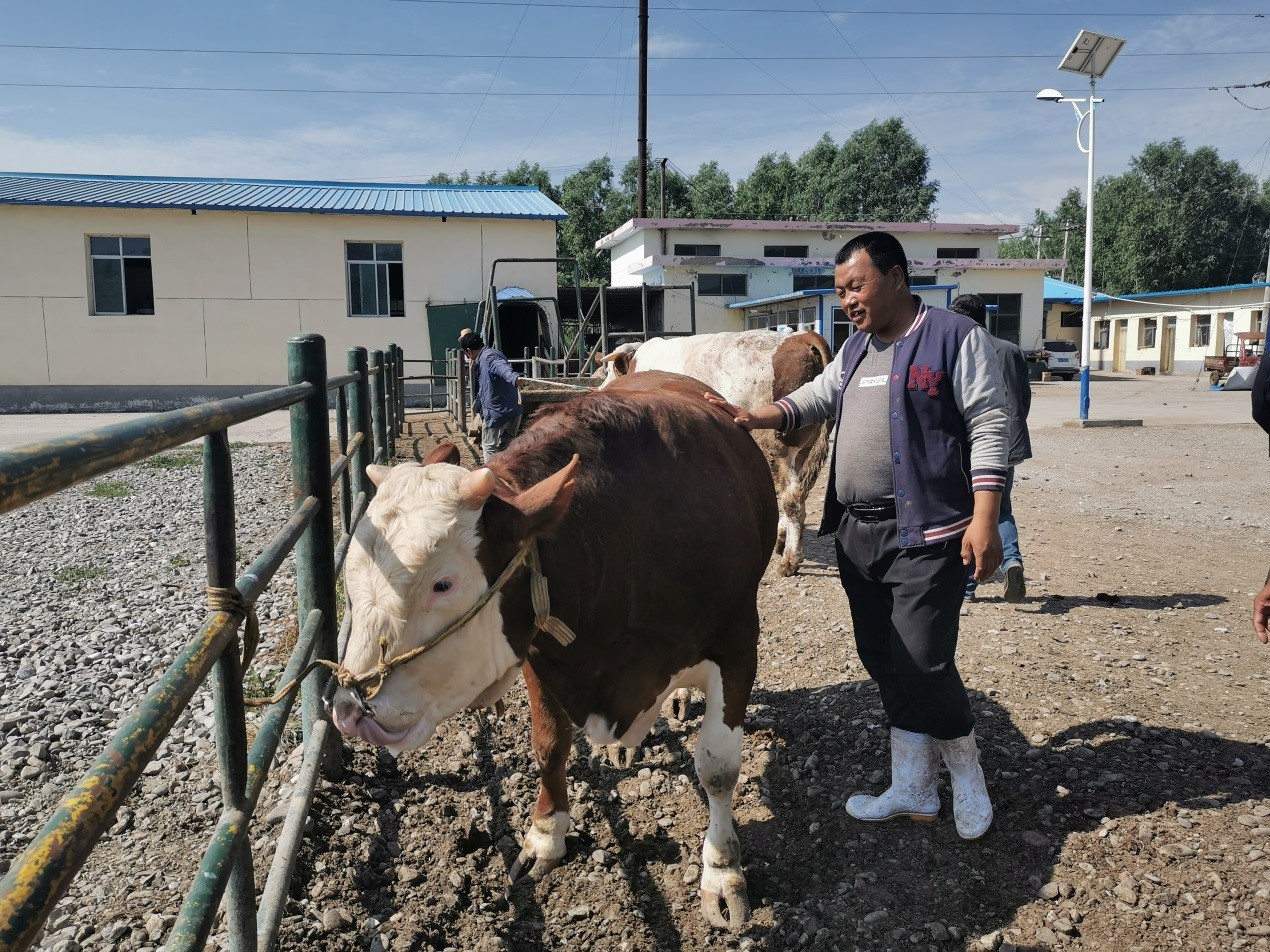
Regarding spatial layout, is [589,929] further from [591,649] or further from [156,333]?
[156,333]

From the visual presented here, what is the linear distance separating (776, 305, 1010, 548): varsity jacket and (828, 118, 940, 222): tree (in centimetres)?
4983

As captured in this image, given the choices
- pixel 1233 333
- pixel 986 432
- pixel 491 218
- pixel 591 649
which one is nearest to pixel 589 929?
pixel 591 649

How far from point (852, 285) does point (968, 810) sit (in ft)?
5.85

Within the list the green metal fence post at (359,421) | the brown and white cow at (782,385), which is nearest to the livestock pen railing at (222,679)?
the green metal fence post at (359,421)

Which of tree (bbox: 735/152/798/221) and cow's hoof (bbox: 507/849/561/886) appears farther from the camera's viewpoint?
tree (bbox: 735/152/798/221)

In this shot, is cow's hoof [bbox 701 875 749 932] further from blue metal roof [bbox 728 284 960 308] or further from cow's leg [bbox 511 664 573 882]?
blue metal roof [bbox 728 284 960 308]

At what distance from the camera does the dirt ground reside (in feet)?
8.45

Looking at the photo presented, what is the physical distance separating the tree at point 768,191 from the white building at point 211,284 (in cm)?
3267

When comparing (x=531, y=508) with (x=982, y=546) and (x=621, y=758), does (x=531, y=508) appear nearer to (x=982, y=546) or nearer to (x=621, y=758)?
(x=982, y=546)

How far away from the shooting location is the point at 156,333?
2078 cm

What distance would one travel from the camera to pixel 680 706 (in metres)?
3.99

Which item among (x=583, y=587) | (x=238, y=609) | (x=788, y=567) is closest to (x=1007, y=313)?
(x=788, y=567)

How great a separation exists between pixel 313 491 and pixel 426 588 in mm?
895

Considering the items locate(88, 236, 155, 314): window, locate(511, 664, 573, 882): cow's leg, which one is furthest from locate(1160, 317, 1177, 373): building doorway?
locate(511, 664, 573, 882): cow's leg
